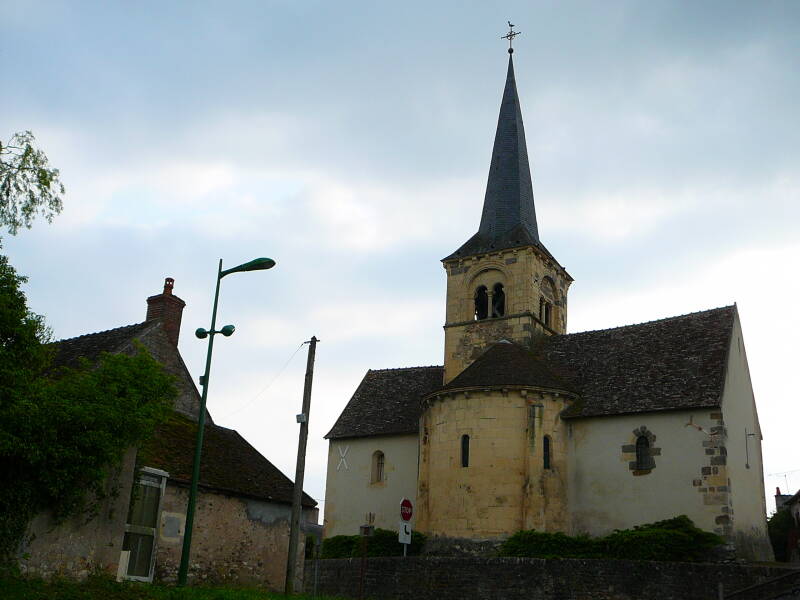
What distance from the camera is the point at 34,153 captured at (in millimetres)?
16109

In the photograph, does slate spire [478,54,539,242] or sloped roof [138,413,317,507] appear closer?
sloped roof [138,413,317,507]

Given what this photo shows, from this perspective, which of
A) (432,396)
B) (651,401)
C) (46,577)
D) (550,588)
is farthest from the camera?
(432,396)

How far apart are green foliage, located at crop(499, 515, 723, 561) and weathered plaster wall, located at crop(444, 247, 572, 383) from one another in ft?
34.0

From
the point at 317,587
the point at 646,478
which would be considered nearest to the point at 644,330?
the point at 646,478

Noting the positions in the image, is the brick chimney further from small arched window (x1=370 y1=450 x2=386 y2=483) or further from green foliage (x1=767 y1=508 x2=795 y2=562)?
green foliage (x1=767 y1=508 x2=795 y2=562)

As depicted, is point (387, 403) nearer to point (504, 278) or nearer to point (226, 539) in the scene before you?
point (504, 278)

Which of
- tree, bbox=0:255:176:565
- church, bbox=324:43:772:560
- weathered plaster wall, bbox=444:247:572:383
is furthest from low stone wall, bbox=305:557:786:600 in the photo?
weathered plaster wall, bbox=444:247:572:383

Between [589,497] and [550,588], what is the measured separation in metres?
7.00

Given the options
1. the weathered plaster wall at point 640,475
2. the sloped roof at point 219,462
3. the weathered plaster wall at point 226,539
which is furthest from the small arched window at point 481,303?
the weathered plaster wall at point 226,539

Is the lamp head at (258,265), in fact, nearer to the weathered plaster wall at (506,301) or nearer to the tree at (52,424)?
the tree at (52,424)

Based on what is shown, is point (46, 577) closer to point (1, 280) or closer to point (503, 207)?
point (1, 280)

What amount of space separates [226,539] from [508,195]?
918 inches

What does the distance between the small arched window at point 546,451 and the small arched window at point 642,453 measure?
3122 mm

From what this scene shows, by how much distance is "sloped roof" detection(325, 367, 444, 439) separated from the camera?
3759 cm
